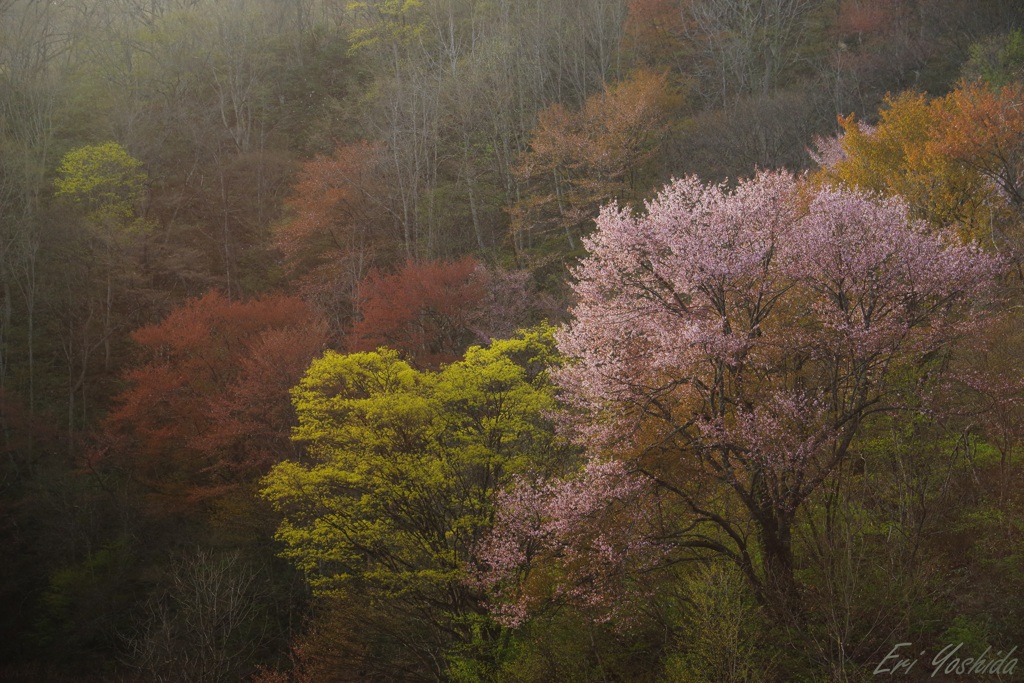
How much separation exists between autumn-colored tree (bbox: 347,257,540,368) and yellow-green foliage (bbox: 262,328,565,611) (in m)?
6.97

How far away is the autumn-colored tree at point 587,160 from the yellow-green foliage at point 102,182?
60.3 feet

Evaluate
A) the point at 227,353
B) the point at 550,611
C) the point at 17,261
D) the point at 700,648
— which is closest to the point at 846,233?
the point at 700,648

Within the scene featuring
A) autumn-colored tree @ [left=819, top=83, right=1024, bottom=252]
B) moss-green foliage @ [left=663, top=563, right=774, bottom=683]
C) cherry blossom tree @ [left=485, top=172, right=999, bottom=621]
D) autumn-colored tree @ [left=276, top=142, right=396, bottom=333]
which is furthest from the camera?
autumn-colored tree @ [left=276, top=142, right=396, bottom=333]

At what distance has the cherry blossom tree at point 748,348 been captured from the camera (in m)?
13.1

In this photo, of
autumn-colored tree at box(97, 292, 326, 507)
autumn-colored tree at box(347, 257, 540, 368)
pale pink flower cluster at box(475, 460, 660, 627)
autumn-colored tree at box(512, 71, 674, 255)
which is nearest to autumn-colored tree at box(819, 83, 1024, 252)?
pale pink flower cluster at box(475, 460, 660, 627)

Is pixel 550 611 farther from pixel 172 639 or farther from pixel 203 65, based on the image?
pixel 203 65

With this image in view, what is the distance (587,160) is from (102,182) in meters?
22.0

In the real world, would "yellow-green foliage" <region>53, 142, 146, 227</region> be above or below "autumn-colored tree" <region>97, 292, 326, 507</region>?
above

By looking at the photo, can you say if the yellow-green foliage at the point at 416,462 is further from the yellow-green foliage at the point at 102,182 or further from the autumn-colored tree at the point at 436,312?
the yellow-green foliage at the point at 102,182

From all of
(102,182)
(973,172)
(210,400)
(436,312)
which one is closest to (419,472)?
(436,312)

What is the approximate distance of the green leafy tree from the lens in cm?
1948

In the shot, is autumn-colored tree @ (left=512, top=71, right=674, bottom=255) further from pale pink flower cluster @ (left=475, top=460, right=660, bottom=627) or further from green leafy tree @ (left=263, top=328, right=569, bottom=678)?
pale pink flower cluster @ (left=475, top=460, right=660, bottom=627)

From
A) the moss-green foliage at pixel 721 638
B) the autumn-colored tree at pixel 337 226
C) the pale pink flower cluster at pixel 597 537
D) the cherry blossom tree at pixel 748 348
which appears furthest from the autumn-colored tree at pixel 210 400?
the moss-green foliage at pixel 721 638

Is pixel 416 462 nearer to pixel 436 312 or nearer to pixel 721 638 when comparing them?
pixel 721 638
